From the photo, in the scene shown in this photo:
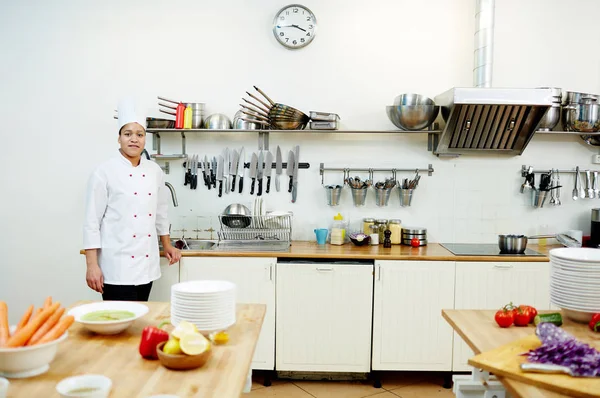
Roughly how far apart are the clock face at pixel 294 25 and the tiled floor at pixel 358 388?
8.10 ft

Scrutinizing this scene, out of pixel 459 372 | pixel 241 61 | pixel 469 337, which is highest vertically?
pixel 241 61

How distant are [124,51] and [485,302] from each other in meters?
3.23

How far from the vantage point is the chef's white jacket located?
3.27 m

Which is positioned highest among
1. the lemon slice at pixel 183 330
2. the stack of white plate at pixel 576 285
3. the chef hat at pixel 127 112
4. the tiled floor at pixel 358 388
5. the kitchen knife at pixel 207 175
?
the chef hat at pixel 127 112

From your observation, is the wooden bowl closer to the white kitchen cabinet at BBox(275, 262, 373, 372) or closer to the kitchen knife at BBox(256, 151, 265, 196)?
the white kitchen cabinet at BBox(275, 262, 373, 372)

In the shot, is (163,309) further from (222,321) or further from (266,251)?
(266,251)

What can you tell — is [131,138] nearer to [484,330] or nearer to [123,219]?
[123,219]

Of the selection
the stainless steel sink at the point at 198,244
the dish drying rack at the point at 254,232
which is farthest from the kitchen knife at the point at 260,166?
the stainless steel sink at the point at 198,244

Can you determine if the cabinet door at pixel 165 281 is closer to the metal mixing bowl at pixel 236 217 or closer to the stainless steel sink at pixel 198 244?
the stainless steel sink at pixel 198 244

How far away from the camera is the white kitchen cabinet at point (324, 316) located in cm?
372

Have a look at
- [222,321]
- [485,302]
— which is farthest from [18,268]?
[485,302]

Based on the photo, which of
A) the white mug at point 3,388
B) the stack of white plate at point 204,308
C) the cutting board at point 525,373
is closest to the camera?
the white mug at point 3,388

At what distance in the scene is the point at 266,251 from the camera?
149 inches

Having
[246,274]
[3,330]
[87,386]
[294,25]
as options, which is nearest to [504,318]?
[87,386]
